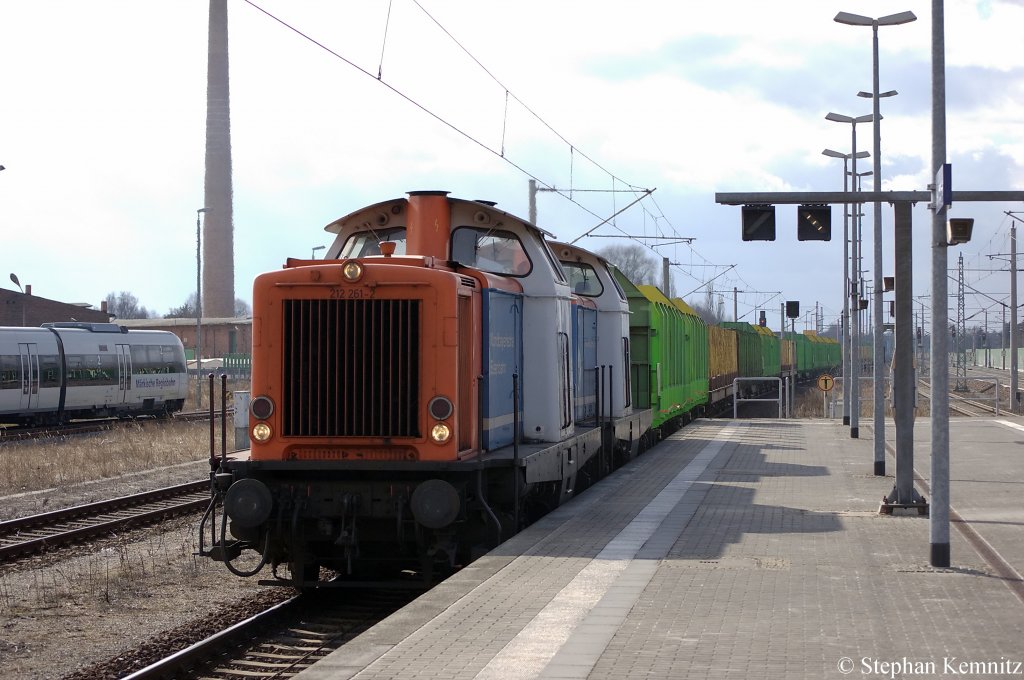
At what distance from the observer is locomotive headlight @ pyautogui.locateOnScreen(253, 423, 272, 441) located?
32.2 ft

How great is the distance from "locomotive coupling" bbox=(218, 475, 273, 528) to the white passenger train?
2316cm

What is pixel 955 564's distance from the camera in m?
9.68

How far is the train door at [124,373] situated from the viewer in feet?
115

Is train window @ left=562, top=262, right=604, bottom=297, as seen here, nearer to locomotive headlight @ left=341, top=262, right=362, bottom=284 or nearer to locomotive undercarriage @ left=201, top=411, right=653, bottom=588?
locomotive undercarriage @ left=201, top=411, right=653, bottom=588

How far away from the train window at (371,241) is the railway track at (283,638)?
10.9 feet

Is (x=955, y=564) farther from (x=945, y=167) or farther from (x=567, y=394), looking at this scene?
(x=567, y=394)

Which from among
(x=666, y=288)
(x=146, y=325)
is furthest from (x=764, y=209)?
A: (x=146, y=325)

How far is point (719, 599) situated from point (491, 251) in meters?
4.66

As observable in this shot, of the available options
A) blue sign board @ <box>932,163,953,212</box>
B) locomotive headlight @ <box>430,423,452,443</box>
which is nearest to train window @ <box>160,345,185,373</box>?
locomotive headlight @ <box>430,423,452,443</box>

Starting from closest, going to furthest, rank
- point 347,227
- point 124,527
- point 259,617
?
1. point 259,617
2. point 347,227
3. point 124,527

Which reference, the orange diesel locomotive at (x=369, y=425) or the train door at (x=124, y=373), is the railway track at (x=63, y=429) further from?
the orange diesel locomotive at (x=369, y=425)

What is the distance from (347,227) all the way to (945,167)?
5744mm

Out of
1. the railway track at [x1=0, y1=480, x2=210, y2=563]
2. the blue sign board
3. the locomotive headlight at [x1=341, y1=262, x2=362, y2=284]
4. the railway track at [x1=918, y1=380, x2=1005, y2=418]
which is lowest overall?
the railway track at [x1=918, y1=380, x2=1005, y2=418]

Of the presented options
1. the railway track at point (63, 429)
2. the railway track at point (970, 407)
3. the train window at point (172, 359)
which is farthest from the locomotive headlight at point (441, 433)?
the railway track at point (970, 407)
